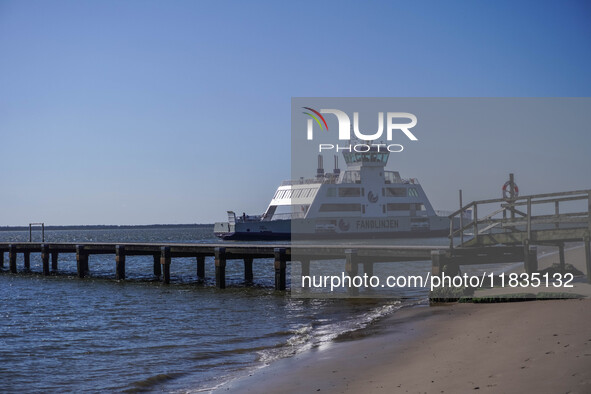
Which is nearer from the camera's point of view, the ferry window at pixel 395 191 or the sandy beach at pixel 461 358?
the sandy beach at pixel 461 358

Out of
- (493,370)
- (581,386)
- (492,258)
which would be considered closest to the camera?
(581,386)

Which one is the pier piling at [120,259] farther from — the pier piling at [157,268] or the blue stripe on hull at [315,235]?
the blue stripe on hull at [315,235]

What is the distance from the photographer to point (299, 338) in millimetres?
12047

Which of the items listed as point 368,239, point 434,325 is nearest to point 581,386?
point 434,325

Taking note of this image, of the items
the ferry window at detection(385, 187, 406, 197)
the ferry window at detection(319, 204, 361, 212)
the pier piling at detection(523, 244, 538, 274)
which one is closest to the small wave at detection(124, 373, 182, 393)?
the pier piling at detection(523, 244, 538, 274)

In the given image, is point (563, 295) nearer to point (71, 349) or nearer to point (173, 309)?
point (71, 349)

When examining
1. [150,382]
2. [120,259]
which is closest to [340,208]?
[120,259]

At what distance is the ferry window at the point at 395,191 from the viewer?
5769cm

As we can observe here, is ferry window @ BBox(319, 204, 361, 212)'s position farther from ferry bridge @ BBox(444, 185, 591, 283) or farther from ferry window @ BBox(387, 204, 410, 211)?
ferry bridge @ BBox(444, 185, 591, 283)

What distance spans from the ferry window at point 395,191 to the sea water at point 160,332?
3512cm

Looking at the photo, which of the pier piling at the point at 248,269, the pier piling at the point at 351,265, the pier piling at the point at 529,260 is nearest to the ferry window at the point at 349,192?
the pier piling at the point at 248,269

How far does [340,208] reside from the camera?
55.4m

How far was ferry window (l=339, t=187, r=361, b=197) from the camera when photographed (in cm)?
5559

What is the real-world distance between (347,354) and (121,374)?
3.66m
